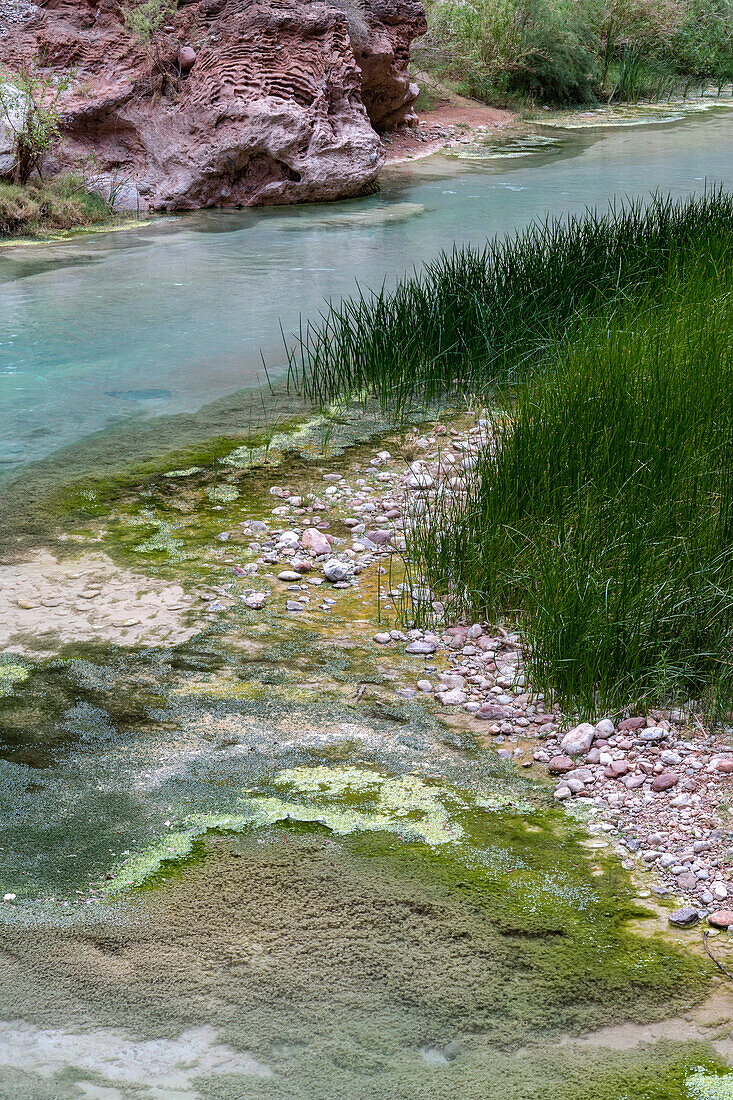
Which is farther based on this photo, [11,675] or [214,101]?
[214,101]

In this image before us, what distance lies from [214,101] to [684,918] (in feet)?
39.7

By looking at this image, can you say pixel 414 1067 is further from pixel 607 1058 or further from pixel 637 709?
pixel 637 709

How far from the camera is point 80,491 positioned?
17.1 feet

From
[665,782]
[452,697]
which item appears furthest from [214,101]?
[665,782]

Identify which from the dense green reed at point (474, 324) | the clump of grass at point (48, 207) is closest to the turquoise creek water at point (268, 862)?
the dense green reed at point (474, 324)

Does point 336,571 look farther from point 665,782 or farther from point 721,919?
point 721,919

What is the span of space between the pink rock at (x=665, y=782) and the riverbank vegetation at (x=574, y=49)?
62.4 ft

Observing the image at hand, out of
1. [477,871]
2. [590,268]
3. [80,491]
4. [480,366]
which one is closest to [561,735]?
[477,871]

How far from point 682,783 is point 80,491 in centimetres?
335

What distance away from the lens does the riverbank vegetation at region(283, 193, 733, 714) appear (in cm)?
331

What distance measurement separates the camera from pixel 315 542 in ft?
15.0

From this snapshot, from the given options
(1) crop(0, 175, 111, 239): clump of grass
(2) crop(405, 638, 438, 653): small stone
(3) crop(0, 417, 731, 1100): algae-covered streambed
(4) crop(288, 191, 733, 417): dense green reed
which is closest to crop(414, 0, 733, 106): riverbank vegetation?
(1) crop(0, 175, 111, 239): clump of grass

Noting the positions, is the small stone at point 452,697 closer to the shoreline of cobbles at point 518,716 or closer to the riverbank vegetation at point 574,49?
the shoreline of cobbles at point 518,716

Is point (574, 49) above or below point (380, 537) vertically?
above
